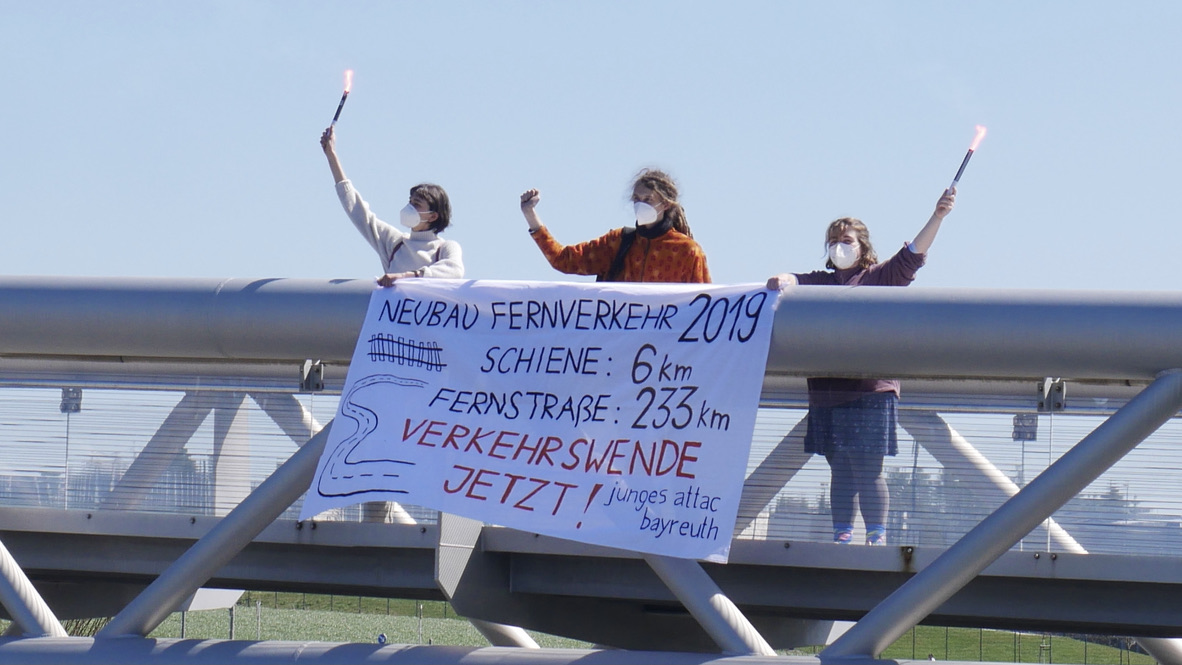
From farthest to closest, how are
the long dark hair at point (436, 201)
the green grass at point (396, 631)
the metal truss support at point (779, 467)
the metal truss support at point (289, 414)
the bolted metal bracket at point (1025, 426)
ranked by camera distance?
the green grass at point (396, 631) → the long dark hair at point (436, 201) → the metal truss support at point (289, 414) → the metal truss support at point (779, 467) → the bolted metal bracket at point (1025, 426)

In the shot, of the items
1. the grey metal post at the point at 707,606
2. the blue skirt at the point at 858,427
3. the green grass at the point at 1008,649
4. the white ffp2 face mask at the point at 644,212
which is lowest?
the grey metal post at the point at 707,606

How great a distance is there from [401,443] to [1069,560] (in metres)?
2.76

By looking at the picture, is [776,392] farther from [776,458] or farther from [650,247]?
[650,247]

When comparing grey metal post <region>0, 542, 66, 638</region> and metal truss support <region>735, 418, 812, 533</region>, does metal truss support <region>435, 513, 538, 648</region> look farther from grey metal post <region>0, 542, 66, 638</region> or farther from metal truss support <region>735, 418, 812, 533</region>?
grey metal post <region>0, 542, 66, 638</region>

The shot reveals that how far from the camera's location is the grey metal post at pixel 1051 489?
5.26 metres

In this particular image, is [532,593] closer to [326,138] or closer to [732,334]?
[732,334]

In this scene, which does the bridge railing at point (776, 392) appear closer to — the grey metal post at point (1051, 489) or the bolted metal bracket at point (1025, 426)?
the bolted metal bracket at point (1025, 426)

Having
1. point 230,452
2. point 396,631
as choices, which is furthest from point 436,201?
point 396,631

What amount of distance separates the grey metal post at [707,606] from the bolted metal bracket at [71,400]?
9.18 feet

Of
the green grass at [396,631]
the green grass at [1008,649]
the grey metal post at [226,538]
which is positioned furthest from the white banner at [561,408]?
the green grass at [1008,649]

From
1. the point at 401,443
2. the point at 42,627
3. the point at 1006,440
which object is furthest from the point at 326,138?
the point at 1006,440

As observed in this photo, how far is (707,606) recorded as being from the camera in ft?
18.2

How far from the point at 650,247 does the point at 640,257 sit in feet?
0.23

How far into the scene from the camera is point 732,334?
18.6 ft
